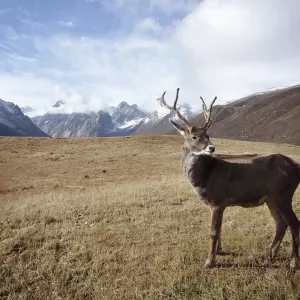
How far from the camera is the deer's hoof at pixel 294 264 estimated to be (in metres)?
8.03

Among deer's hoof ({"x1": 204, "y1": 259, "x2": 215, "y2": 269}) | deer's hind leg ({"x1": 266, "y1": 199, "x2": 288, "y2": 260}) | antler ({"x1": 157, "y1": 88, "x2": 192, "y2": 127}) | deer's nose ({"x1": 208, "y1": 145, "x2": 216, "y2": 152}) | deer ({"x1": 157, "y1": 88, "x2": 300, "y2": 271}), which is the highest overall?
antler ({"x1": 157, "y1": 88, "x2": 192, "y2": 127})

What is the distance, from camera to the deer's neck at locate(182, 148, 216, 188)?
9084 mm

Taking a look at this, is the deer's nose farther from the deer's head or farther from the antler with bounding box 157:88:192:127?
the antler with bounding box 157:88:192:127

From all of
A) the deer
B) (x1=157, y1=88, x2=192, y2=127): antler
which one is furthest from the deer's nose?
(x1=157, y1=88, x2=192, y2=127): antler

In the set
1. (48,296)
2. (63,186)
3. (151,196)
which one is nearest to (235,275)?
(48,296)

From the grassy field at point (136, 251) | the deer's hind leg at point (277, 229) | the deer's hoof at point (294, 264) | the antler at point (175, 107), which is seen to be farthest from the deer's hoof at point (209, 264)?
the antler at point (175, 107)

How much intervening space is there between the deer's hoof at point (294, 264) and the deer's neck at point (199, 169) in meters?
2.56

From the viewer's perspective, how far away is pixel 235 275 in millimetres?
7684

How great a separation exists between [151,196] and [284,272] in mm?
8819

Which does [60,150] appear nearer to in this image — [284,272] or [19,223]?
[19,223]

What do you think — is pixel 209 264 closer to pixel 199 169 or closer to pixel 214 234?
pixel 214 234

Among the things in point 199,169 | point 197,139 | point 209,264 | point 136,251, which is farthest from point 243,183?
point 136,251

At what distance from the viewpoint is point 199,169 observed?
9156 mm

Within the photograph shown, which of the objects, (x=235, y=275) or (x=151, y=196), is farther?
(x=151, y=196)
